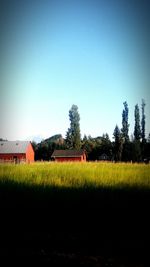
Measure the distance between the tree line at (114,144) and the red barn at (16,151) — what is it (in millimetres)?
10778

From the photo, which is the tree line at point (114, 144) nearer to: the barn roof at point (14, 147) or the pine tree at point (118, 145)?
the pine tree at point (118, 145)

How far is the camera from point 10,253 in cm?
540

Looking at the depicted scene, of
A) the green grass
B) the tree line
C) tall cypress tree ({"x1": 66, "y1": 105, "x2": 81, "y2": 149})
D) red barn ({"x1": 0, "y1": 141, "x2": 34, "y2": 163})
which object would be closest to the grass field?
the green grass

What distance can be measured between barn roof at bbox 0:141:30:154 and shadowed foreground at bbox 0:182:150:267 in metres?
48.1

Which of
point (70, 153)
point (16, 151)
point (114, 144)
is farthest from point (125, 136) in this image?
point (16, 151)

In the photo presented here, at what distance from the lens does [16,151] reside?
188 ft

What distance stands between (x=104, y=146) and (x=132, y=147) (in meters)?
11.9

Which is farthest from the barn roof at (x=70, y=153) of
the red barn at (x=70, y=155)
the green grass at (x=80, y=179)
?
the green grass at (x=80, y=179)

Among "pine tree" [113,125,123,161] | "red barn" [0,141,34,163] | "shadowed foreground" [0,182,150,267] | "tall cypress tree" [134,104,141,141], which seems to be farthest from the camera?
"tall cypress tree" [134,104,141,141]

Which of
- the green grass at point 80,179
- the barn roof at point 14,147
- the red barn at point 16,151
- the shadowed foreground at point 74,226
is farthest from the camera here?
the barn roof at point 14,147

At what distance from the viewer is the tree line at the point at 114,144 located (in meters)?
54.2

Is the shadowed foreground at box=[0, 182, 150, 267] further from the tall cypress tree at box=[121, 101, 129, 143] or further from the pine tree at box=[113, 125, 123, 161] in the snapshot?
the tall cypress tree at box=[121, 101, 129, 143]

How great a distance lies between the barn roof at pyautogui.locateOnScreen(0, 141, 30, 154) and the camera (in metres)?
57.3

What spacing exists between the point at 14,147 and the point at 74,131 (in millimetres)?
15065
